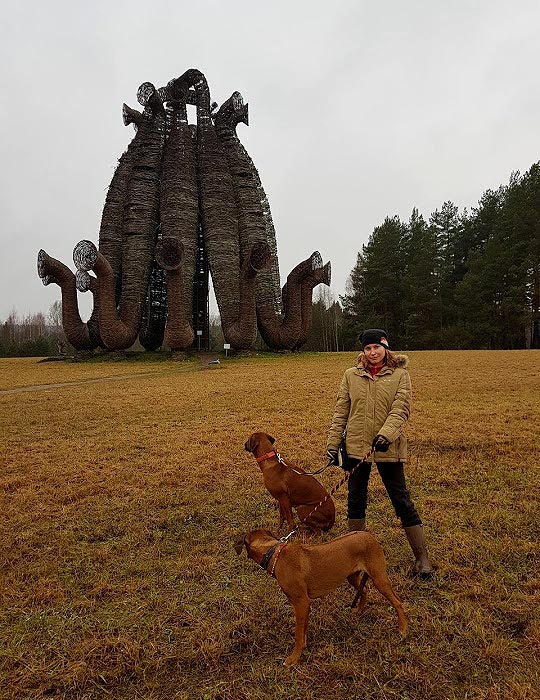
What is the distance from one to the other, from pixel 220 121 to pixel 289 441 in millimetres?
26877

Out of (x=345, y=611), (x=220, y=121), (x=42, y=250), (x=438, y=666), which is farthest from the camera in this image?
(x=220, y=121)

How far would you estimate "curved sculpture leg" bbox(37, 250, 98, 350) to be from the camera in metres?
22.6

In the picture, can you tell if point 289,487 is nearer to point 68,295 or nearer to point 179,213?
point 68,295

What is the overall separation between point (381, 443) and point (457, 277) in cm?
4352

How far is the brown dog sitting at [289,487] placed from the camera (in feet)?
12.1

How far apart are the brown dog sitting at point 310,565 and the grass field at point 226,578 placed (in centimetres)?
25

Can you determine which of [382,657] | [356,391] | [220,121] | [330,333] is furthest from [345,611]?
[330,333]

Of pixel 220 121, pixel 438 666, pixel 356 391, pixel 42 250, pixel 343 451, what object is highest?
pixel 220 121

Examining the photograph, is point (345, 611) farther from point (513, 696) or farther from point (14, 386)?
point (14, 386)

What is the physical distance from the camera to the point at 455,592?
9.70ft

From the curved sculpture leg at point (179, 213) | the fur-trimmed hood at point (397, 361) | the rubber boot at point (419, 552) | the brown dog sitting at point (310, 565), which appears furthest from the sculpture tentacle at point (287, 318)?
the brown dog sitting at point (310, 565)

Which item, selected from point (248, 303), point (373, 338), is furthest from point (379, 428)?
point (248, 303)

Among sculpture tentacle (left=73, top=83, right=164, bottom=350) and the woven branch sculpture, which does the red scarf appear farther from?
sculpture tentacle (left=73, top=83, right=164, bottom=350)

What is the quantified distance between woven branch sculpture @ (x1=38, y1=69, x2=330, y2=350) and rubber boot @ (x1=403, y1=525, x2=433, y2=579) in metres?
19.7
